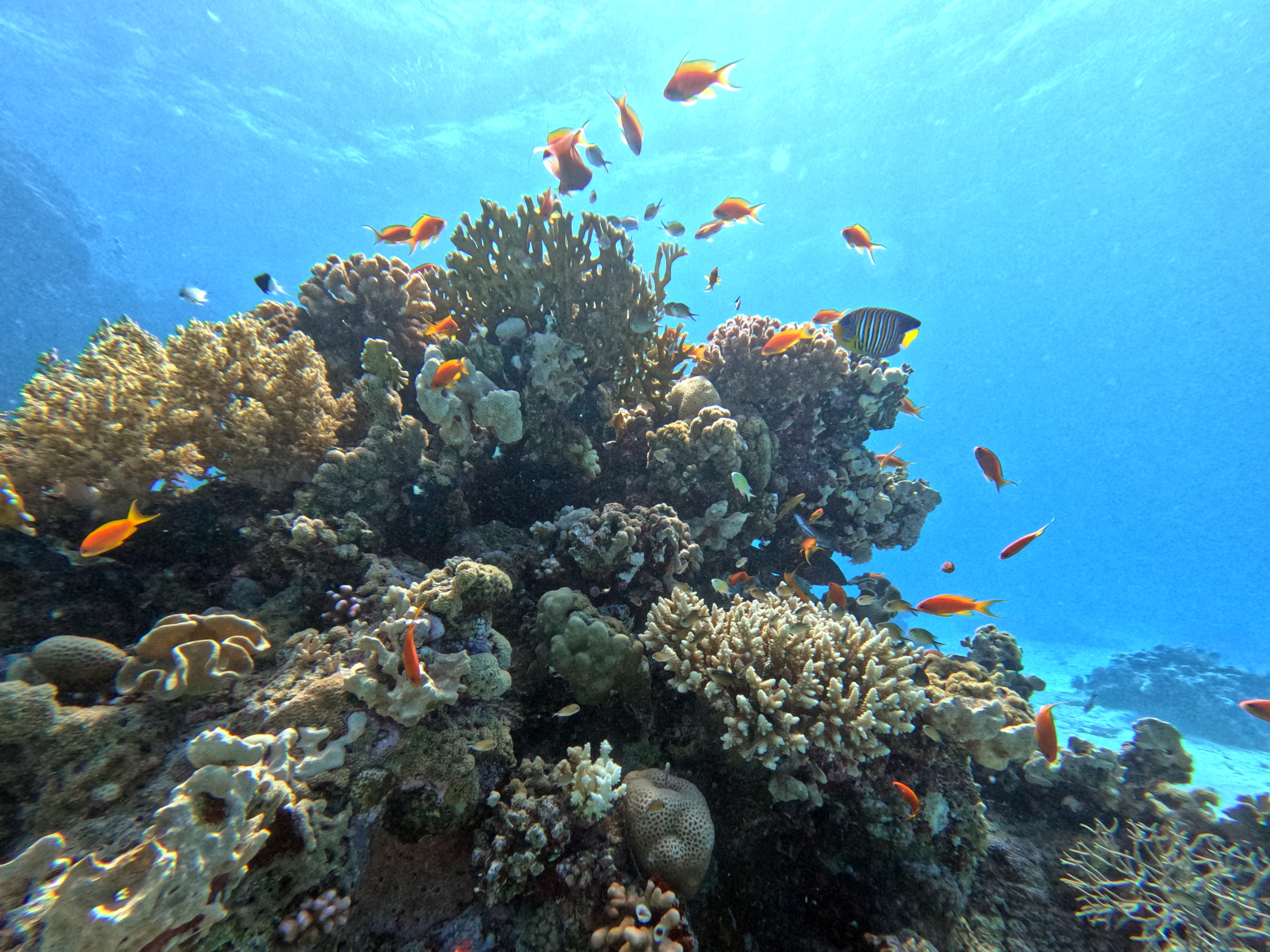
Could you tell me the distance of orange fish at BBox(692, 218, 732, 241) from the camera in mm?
6590

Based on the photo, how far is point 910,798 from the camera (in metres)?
3.34

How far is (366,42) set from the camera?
36.2 m

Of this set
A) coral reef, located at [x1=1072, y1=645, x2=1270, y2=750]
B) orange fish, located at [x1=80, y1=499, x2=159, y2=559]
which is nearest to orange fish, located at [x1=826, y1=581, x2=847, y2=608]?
orange fish, located at [x1=80, y1=499, x2=159, y2=559]

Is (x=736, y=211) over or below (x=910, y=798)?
over

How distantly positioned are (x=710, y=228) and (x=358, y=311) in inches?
196

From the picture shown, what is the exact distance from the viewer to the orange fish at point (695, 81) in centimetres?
467

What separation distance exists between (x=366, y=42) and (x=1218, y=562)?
481 feet

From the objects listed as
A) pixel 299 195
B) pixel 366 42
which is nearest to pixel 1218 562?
pixel 366 42

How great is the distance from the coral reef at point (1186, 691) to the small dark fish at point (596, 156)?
27.8m

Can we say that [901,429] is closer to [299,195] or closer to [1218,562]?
[1218,562]

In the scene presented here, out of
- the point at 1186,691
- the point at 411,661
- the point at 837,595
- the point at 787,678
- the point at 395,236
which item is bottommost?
the point at 411,661

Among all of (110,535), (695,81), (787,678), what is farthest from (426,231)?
(787,678)

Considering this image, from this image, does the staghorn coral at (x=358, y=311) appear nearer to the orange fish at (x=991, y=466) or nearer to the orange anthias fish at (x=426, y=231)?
the orange anthias fish at (x=426, y=231)

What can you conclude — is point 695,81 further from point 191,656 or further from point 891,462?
point 191,656
